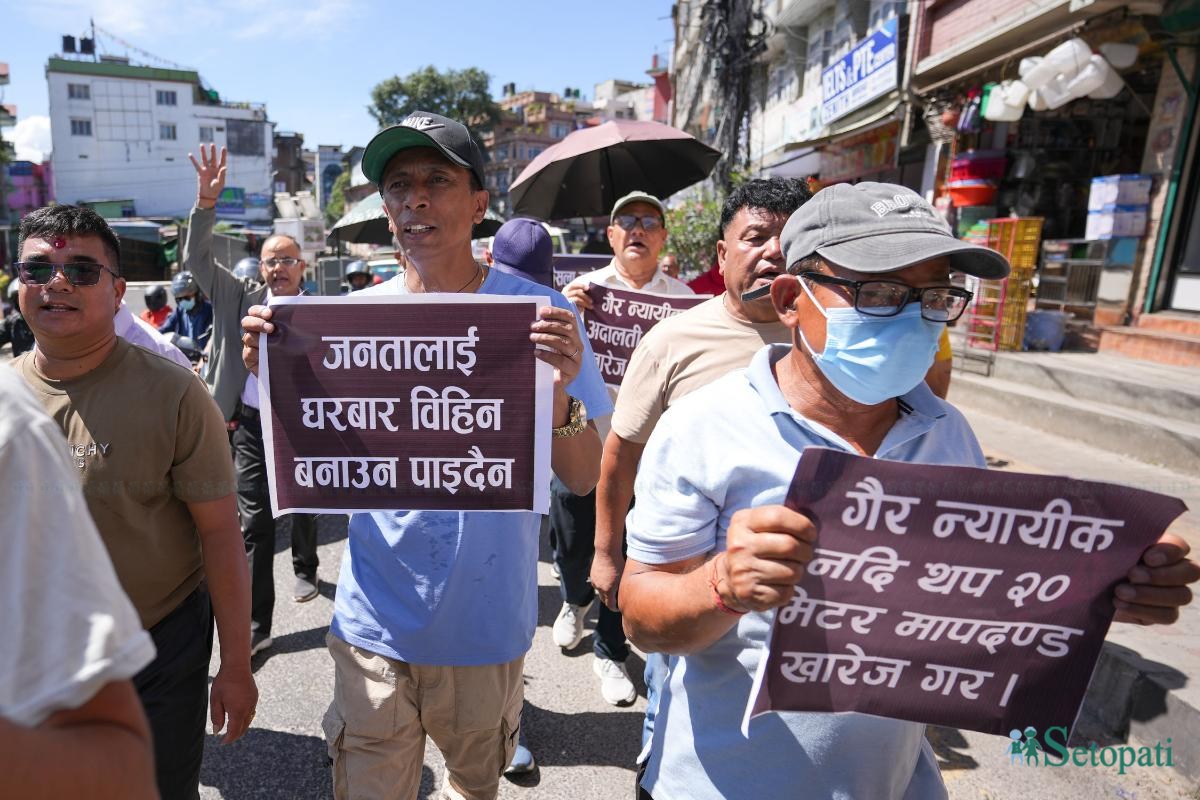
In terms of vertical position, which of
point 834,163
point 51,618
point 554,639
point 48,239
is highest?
point 834,163

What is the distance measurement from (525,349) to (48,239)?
1319 mm

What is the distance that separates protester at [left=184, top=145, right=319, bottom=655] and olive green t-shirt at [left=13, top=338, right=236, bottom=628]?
1848 mm

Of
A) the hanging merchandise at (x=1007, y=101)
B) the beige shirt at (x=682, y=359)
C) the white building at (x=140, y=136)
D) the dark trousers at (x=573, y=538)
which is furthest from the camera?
the white building at (x=140, y=136)

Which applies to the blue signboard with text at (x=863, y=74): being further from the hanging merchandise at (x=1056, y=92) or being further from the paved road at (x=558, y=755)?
the paved road at (x=558, y=755)

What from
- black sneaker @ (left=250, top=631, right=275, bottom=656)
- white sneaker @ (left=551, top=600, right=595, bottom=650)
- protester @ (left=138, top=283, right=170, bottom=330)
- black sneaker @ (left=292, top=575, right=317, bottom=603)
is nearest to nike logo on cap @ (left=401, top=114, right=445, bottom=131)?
white sneaker @ (left=551, top=600, right=595, bottom=650)

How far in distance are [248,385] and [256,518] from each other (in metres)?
0.73

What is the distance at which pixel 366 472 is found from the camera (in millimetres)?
2113

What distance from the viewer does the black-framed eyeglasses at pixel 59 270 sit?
2.02 metres

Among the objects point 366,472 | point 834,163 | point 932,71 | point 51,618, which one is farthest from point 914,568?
point 834,163

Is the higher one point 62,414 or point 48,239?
point 48,239

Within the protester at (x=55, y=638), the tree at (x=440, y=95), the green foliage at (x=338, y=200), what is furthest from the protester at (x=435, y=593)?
the green foliage at (x=338, y=200)

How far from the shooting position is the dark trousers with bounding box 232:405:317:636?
13.0ft

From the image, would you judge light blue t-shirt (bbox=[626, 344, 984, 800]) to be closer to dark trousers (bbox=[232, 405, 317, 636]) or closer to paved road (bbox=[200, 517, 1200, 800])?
paved road (bbox=[200, 517, 1200, 800])

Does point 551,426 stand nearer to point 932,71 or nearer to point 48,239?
point 48,239
